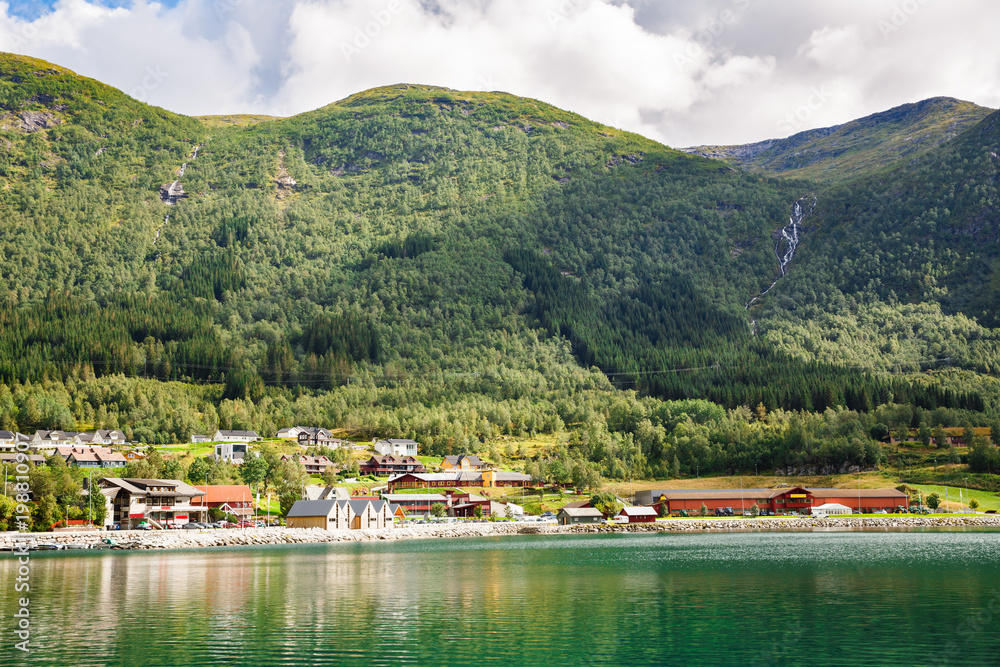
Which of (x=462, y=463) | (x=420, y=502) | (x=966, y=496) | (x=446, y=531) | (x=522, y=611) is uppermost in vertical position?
(x=462, y=463)

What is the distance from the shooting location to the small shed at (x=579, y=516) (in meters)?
128

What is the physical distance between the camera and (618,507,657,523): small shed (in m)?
129

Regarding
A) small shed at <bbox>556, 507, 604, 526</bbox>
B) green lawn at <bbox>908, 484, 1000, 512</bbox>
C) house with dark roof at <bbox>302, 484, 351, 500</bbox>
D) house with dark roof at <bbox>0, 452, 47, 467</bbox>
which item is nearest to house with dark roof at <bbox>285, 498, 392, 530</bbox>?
house with dark roof at <bbox>302, 484, 351, 500</bbox>

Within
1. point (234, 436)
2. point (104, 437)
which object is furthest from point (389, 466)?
point (104, 437)

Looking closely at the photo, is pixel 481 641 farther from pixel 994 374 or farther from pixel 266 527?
pixel 994 374

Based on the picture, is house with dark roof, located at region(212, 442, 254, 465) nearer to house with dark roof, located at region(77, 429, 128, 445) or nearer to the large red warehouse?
house with dark roof, located at region(77, 429, 128, 445)

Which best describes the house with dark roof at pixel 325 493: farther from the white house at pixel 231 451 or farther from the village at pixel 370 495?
the white house at pixel 231 451

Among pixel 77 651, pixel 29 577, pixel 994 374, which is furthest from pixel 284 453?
pixel 994 374

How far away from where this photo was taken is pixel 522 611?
3741cm

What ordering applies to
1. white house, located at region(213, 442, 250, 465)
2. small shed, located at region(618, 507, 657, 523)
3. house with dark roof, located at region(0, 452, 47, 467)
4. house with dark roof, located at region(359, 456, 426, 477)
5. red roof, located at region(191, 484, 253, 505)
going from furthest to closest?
house with dark roof, located at region(359, 456, 426, 477), white house, located at region(213, 442, 250, 465), small shed, located at region(618, 507, 657, 523), house with dark roof, located at region(0, 452, 47, 467), red roof, located at region(191, 484, 253, 505)

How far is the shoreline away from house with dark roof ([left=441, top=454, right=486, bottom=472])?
3594 cm

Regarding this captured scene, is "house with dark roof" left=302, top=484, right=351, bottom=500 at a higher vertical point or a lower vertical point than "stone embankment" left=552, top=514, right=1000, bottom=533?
higher

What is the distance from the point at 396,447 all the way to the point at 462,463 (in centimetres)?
1481

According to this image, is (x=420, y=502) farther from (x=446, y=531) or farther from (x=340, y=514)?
(x=340, y=514)
